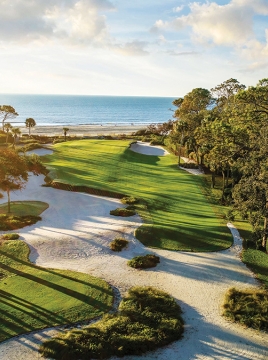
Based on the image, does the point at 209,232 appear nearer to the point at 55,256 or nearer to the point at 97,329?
the point at 55,256

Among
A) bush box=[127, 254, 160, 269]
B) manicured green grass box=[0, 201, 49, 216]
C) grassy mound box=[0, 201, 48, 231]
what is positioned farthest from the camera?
manicured green grass box=[0, 201, 49, 216]

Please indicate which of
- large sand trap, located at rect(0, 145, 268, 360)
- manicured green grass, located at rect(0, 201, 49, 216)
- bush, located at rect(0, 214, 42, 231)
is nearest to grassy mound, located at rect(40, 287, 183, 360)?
large sand trap, located at rect(0, 145, 268, 360)

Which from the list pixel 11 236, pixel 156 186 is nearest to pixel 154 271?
pixel 11 236

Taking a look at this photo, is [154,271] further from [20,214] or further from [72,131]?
[72,131]

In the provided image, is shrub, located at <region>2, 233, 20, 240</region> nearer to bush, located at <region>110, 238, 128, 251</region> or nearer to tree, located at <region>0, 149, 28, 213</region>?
tree, located at <region>0, 149, 28, 213</region>

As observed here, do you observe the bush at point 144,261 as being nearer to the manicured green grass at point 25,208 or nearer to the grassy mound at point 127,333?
the grassy mound at point 127,333

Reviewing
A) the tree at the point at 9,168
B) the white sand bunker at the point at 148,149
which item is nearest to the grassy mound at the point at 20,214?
the tree at the point at 9,168
